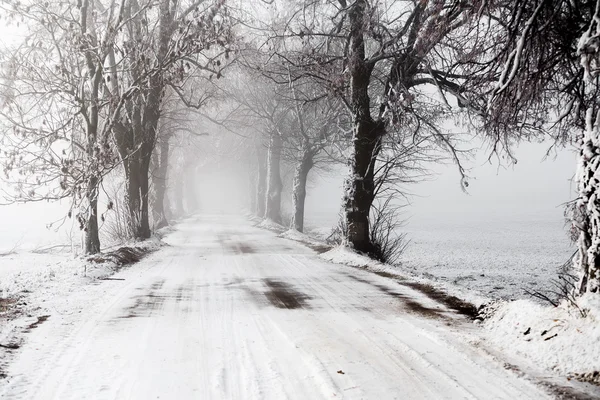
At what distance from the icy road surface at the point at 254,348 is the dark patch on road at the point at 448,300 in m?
0.22

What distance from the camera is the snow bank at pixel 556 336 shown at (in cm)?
378

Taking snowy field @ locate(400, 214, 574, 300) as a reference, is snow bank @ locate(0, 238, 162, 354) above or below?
above

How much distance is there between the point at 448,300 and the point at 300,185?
16862 mm

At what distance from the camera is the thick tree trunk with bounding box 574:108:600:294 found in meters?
4.24

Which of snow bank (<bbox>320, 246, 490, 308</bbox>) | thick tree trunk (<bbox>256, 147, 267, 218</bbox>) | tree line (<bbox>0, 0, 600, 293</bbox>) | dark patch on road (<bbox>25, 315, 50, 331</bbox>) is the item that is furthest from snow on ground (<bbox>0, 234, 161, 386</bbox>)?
thick tree trunk (<bbox>256, 147, 267, 218</bbox>)

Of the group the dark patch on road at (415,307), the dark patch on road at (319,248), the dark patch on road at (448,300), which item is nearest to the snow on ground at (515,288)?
the dark patch on road at (448,300)

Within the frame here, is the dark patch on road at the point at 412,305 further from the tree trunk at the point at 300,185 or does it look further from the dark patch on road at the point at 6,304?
the tree trunk at the point at 300,185

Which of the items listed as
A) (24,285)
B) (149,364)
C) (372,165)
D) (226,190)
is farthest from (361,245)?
(226,190)

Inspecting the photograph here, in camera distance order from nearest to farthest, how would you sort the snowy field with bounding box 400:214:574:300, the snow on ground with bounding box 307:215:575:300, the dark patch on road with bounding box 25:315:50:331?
1. the dark patch on road with bounding box 25:315:50:331
2. the snow on ground with bounding box 307:215:575:300
3. the snowy field with bounding box 400:214:574:300

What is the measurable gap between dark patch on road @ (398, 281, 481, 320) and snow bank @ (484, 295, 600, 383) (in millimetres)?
815

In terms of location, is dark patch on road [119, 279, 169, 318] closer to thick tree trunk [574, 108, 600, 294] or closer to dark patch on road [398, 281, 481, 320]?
dark patch on road [398, 281, 481, 320]

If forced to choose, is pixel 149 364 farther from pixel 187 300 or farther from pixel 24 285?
pixel 24 285

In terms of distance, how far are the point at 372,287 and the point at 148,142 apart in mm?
11294

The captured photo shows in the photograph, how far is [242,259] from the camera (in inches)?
466
